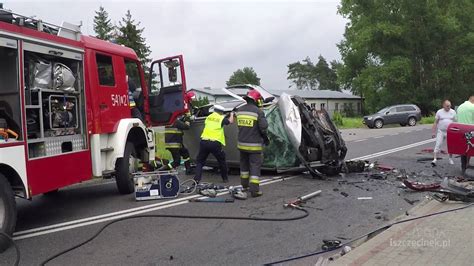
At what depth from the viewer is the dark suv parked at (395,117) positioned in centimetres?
3272

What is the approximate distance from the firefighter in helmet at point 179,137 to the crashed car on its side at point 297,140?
3.06ft

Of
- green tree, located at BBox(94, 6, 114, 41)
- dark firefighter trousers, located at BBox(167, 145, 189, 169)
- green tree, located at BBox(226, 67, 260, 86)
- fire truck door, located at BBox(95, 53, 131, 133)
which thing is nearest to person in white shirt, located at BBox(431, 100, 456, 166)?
dark firefighter trousers, located at BBox(167, 145, 189, 169)

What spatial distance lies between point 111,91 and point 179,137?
296 cm

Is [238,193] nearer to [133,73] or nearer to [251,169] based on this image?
[251,169]

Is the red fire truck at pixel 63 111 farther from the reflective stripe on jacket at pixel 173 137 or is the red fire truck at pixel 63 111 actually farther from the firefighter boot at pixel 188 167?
the firefighter boot at pixel 188 167

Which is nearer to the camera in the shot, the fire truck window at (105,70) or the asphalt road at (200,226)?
the asphalt road at (200,226)

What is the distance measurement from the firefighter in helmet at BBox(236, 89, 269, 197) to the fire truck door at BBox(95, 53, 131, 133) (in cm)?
207

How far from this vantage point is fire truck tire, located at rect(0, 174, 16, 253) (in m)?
5.43

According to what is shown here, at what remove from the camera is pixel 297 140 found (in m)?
9.75

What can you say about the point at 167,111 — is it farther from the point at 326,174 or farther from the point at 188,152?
the point at 326,174

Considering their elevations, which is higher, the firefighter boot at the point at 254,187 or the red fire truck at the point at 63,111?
the red fire truck at the point at 63,111

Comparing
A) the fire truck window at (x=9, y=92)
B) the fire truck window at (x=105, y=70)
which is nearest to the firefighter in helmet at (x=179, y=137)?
the fire truck window at (x=105, y=70)

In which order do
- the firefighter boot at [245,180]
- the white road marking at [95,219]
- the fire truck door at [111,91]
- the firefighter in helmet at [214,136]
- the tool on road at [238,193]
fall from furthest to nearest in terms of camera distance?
the firefighter in helmet at [214,136]
the firefighter boot at [245,180]
the tool on road at [238,193]
the fire truck door at [111,91]
the white road marking at [95,219]

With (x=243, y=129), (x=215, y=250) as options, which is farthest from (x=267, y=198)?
(x=215, y=250)
